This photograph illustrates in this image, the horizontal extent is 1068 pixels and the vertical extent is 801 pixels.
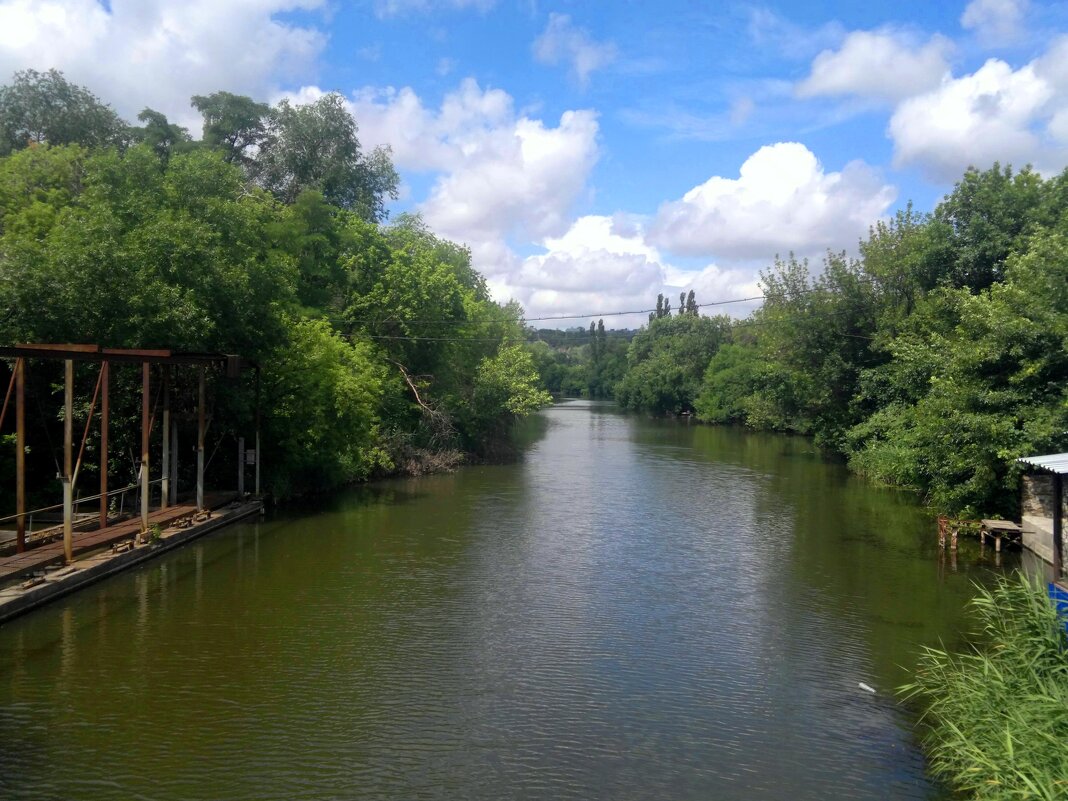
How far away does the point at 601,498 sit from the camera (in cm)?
2675

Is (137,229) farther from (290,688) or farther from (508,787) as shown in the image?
(508,787)

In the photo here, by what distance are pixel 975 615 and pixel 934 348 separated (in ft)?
42.1

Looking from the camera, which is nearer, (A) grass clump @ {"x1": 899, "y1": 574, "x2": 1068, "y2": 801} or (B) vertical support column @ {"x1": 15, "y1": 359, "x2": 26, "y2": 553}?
(A) grass clump @ {"x1": 899, "y1": 574, "x2": 1068, "y2": 801}

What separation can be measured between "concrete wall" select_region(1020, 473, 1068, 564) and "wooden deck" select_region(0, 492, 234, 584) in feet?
63.7

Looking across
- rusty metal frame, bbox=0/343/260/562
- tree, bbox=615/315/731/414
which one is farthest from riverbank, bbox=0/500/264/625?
tree, bbox=615/315/731/414

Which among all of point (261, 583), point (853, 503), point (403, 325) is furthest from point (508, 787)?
point (403, 325)

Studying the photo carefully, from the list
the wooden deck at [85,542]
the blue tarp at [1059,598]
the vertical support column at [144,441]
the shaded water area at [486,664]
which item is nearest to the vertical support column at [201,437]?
the wooden deck at [85,542]

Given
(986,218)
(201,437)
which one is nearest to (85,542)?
(201,437)

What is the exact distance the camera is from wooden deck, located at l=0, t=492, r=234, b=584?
44.0ft

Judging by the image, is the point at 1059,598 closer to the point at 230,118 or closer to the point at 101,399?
the point at 101,399

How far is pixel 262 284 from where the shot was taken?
22281 mm

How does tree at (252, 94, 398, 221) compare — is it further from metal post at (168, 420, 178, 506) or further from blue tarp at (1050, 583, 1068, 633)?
blue tarp at (1050, 583, 1068, 633)

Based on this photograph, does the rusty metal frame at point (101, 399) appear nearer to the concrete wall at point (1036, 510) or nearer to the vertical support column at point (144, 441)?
the vertical support column at point (144, 441)

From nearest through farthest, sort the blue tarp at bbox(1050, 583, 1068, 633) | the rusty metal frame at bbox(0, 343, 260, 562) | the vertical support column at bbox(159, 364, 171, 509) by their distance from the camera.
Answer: the blue tarp at bbox(1050, 583, 1068, 633) → the rusty metal frame at bbox(0, 343, 260, 562) → the vertical support column at bbox(159, 364, 171, 509)
